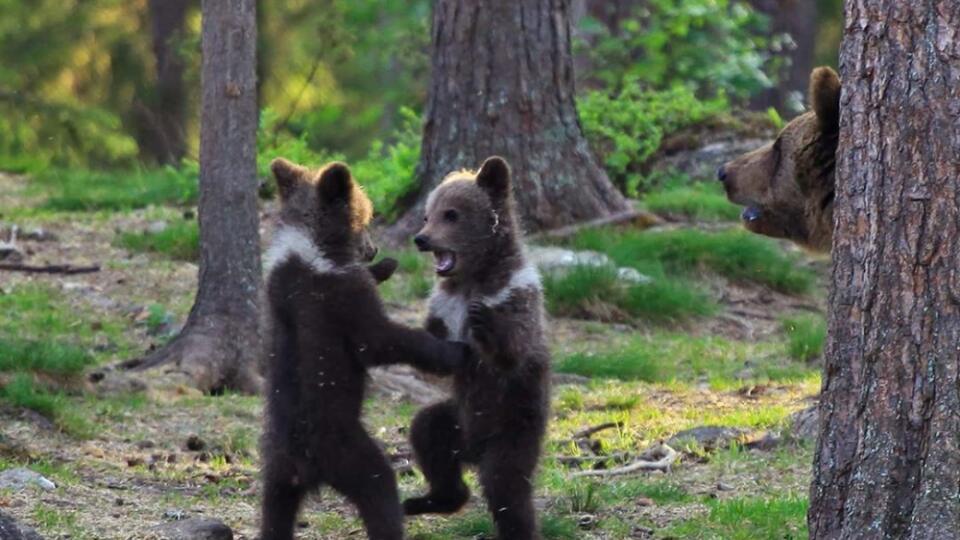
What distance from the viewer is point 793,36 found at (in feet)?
79.6

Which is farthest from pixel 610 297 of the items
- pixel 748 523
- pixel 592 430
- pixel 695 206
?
pixel 748 523

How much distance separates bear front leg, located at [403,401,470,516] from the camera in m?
6.07

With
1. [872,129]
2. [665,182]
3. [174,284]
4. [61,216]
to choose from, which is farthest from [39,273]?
[872,129]

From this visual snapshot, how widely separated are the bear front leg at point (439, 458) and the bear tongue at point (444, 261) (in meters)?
0.49

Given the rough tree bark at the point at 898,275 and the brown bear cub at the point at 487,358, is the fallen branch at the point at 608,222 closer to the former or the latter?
the brown bear cub at the point at 487,358

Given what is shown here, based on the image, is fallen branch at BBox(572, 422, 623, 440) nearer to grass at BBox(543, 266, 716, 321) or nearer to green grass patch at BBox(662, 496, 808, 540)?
green grass patch at BBox(662, 496, 808, 540)

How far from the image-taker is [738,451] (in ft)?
24.4

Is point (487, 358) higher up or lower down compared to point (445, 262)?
lower down

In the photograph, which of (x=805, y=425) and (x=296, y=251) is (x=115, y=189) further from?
A: (x=296, y=251)

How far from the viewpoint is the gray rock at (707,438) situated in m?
7.55

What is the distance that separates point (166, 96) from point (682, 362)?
34.0 feet

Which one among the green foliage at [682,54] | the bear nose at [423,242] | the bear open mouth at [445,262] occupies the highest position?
the green foliage at [682,54]

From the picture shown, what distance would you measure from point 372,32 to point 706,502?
12.7 m

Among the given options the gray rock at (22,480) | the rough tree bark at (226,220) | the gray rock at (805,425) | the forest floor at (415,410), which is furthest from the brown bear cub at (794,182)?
the gray rock at (22,480)
